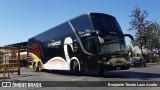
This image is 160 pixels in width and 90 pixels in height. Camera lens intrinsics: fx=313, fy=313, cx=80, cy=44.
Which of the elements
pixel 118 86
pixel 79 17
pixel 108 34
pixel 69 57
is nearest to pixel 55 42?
pixel 69 57

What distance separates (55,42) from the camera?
25.3 meters

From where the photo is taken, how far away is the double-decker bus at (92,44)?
62.8 feet

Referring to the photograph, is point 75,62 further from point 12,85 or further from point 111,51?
point 12,85

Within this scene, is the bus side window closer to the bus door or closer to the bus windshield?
the bus door

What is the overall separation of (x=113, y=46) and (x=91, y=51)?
1419 millimetres

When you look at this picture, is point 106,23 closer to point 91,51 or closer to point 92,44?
point 92,44

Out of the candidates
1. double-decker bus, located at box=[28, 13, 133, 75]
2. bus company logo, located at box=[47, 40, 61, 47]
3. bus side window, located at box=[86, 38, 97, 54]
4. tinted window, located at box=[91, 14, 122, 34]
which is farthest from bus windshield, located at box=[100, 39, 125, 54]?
bus company logo, located at box=[47, 40, 61, 47]

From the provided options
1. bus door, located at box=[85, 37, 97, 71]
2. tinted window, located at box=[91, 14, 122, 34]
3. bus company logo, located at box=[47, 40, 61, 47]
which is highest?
tinted window, located at box=[91, 14, 122, 34]

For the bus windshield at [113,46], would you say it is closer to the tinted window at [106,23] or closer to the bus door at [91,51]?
the bus door at [91,51]

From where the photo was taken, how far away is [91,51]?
19.6 m

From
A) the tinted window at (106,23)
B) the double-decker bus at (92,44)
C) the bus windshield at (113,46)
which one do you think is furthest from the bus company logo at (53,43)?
the bus windshield at (113,46)

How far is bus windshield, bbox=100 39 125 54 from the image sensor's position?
1915cm

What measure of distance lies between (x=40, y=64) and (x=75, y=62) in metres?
8.81

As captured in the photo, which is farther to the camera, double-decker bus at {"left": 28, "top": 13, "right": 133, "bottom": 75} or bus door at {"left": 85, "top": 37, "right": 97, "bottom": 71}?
bus door at {"left": 85, "top": 37, "right": 97, "bottom": 71}
